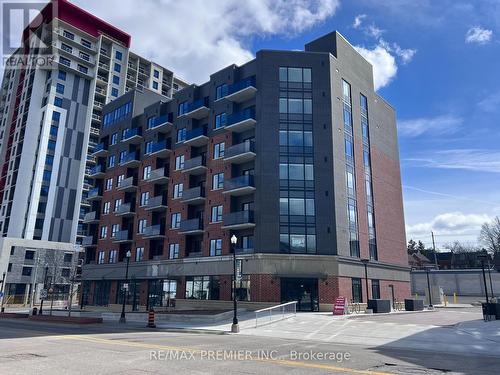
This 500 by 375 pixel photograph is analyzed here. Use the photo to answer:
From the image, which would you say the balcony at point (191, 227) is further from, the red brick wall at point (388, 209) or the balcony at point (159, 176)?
the red brick wall at point (388, 209)

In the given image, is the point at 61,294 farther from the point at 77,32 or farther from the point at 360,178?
the point at 360,178

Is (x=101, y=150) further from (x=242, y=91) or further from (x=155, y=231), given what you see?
(x=242, y=91)

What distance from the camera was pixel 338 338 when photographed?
68.7ft

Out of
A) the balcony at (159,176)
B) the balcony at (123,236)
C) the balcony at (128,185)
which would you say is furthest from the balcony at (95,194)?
the balcony at (159,176)

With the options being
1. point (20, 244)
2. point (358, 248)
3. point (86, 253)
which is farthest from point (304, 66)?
point (20, 244)

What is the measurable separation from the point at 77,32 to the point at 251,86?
2679 inches

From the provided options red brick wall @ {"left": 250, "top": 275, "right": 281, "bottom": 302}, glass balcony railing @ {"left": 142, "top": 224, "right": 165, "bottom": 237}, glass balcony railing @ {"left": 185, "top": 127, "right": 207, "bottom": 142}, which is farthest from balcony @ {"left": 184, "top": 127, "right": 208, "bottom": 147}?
red brick wall @ {"left": 250, "top": 275, "right": 281, "bottom": 302}

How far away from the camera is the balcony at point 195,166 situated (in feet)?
154

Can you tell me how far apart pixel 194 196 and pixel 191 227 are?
142 inches

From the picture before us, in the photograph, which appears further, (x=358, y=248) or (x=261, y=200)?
(x=358, y=248)

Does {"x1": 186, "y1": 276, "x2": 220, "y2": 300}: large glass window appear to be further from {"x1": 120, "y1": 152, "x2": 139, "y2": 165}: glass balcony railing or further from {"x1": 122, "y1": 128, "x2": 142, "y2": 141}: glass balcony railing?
{"x1": 122, "y1": 128, "x2": 142, "y2": 141}: glass balcony railing

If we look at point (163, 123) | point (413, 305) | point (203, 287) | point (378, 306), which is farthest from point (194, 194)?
point (413, 305)

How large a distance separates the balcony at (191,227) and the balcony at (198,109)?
43.5 feet

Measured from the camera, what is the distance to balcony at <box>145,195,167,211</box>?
50.5 meters
